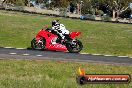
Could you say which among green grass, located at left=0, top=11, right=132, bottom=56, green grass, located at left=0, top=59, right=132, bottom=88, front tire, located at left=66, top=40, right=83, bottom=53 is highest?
green grass, located at left=0, top=59, right=132, bottom=88

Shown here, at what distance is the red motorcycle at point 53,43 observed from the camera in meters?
21.4

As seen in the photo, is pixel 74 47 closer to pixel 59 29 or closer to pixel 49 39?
pixel 59 29

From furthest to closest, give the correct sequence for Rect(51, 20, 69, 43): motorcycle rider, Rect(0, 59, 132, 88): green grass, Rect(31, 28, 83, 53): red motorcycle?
1. Rect(31, 28, 83, 53): red motorcycle
2. Rect(51, 20, 69, 43): motorcycle rider
3. Rect(0, 59, 132, 88): green grass

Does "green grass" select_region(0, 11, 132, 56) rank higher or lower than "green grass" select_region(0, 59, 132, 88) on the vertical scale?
lower

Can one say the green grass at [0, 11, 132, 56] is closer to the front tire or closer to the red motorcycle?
the red motorcycle

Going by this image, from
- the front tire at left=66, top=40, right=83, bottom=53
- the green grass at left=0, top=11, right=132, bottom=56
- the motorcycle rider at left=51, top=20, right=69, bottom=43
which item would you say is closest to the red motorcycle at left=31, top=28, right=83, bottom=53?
the front tire at left=66, top=40, right=83, bottom=53

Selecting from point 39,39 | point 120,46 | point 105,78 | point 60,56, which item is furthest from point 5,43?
point 105,78

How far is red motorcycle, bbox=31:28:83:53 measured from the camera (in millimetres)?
21359

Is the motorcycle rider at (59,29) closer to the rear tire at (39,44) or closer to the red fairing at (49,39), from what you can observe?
the red fairing at (49,39)

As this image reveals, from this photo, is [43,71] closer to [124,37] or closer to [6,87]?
[6,87]

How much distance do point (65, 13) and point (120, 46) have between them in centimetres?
3557

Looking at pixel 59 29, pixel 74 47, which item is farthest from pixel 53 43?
pixel 74 47

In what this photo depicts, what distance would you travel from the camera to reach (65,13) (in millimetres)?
64625

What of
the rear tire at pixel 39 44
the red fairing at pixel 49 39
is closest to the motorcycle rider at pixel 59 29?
the red fairing at pixel 49 39
